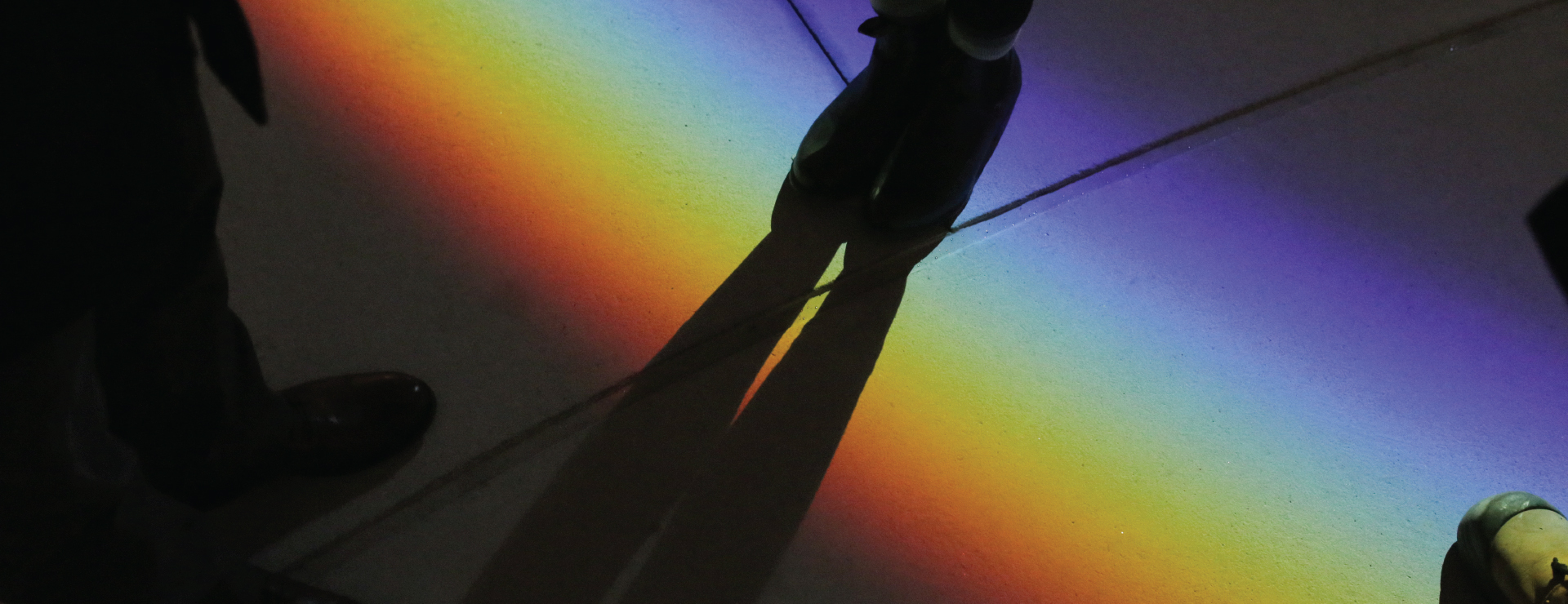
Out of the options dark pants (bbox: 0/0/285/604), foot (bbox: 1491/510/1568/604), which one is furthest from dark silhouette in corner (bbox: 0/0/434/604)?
foot (bbox: 1491/510/1568/604)

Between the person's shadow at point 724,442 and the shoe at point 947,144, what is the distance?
0.25ft

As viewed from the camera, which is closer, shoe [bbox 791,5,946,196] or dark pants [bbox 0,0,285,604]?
dark pants [bbox 0,0,285,604]

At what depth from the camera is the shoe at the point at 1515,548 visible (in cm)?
121

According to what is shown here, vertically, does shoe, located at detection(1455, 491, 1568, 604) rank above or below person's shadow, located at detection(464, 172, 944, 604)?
above

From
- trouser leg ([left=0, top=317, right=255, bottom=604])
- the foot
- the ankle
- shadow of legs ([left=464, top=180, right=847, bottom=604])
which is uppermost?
the ankle

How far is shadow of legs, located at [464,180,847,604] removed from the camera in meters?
1.18

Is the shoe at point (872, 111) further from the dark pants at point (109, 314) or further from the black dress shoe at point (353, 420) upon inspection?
the dark pants at point (109, 314)

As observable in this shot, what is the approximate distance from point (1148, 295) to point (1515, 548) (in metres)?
0.61

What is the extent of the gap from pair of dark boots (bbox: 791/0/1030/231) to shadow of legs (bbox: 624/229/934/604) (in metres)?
0.12

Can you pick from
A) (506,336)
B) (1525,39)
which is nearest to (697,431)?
(506,336)

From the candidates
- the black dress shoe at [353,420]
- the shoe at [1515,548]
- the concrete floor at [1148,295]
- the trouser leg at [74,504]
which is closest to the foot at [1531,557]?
the shoe at [1515,548]

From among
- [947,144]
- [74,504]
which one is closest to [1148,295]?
[947,144]

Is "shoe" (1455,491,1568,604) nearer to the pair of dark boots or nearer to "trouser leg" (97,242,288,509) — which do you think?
the pair of dark boots

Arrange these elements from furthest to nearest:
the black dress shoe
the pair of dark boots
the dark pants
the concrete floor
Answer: the pair of dark boots → the concrete floor → the black dress shoe → the dark pants
